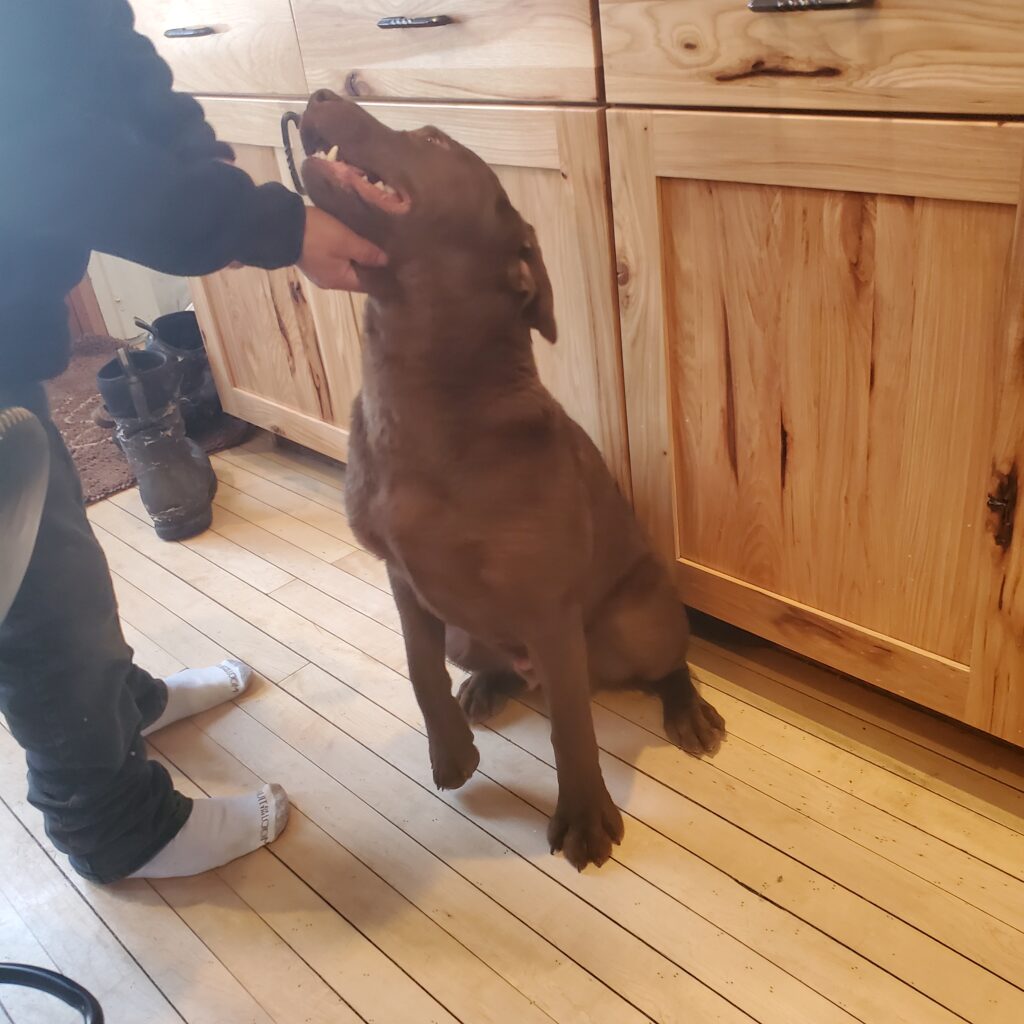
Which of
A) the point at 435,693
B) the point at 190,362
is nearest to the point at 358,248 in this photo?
the point at 435,693

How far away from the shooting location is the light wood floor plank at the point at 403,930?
3.80ft

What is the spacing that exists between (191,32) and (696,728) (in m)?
1.62

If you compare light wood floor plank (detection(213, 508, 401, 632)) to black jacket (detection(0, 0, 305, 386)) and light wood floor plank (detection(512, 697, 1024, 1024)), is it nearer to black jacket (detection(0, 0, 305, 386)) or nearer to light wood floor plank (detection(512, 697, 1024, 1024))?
light wood floor plank (detection(512, 697, 1024, 1024))

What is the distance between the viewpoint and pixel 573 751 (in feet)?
4.19

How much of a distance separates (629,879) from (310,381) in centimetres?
134

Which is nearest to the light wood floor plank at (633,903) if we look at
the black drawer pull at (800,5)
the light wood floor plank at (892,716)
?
the light wood floor plank at (892,716)

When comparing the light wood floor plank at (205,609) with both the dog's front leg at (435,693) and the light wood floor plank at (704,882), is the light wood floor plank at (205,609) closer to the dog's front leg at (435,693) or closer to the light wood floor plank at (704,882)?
A: the light wood floor plank at (704,882)

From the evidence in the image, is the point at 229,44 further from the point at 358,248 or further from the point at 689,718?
the point at 689,718

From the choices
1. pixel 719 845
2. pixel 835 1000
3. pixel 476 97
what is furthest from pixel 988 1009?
pixel 476 97

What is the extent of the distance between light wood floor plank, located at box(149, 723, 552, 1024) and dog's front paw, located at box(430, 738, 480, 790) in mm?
151

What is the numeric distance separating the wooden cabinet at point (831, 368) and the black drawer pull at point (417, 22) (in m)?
0.31

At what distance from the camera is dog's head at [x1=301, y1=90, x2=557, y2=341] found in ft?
3.40

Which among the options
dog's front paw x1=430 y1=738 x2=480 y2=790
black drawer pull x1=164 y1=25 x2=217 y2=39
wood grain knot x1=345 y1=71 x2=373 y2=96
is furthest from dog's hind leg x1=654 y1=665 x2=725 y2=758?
black drawer pull x1=164 y1=25 x2=217 y2=39

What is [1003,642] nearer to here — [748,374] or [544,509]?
[748,374]
